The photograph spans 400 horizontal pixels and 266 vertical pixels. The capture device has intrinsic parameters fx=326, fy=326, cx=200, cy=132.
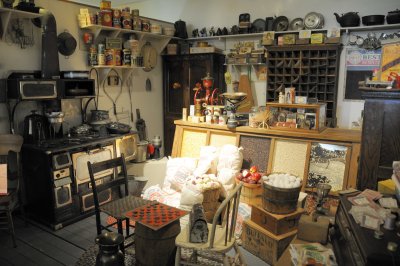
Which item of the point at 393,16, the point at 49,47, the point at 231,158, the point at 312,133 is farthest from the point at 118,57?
the point at 393,16

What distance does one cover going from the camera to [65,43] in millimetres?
4141

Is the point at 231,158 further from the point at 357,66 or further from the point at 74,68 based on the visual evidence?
the point at 357,66

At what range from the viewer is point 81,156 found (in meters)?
3.75

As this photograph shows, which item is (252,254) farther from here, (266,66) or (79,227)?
(266,66)

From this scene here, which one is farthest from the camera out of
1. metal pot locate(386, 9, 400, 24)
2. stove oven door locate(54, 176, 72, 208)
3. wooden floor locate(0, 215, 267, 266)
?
metal pot locate(386, 9, 400, 24)

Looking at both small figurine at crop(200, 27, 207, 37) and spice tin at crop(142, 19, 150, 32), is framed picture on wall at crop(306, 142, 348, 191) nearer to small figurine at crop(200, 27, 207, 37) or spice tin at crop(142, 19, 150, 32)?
spice tin at crop(142, 19, 150, 32)

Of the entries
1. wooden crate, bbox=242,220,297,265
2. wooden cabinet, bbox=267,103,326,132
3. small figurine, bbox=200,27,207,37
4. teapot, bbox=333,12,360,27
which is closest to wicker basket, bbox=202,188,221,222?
wooden crate, bbox=242,220,297,265

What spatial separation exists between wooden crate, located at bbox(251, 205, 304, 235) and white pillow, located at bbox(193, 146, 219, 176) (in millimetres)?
939

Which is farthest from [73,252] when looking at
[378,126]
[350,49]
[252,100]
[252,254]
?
[350,49]

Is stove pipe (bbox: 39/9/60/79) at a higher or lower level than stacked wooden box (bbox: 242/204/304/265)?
higher

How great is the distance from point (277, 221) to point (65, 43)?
3.33 meters

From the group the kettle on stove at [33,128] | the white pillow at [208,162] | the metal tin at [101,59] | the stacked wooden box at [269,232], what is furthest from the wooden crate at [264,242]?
the metal tin at [101,59]

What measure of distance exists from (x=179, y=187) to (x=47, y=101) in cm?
195

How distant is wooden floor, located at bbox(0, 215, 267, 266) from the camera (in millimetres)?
2951
